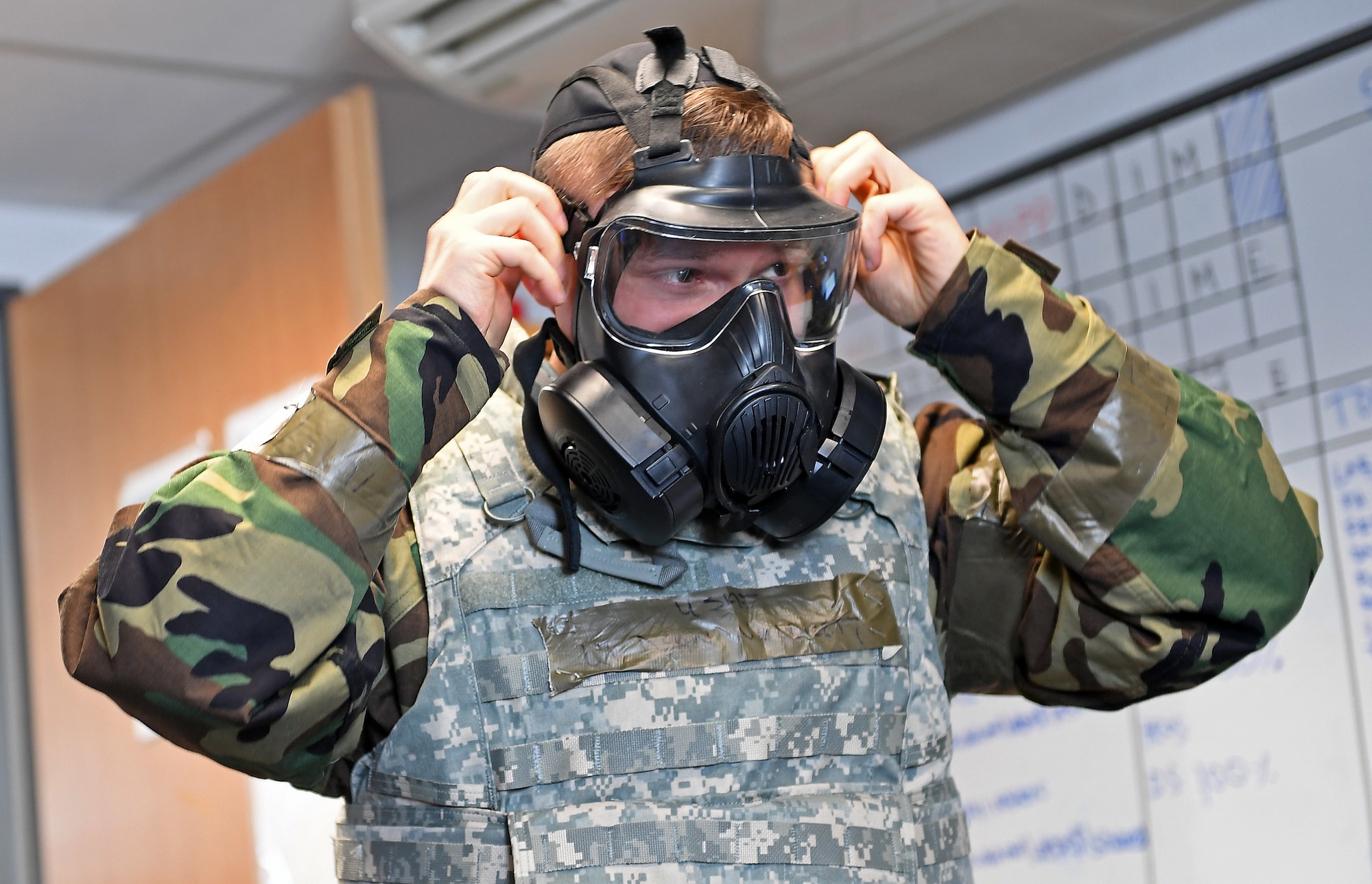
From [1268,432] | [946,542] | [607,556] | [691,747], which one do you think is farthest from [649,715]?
[1268,432]

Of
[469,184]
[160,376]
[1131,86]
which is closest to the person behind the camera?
[469,184]

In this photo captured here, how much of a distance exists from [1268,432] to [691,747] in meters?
1.12

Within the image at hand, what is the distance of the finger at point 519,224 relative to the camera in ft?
4.15

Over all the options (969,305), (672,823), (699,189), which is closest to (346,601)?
(672,823)

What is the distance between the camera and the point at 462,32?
7.43ft

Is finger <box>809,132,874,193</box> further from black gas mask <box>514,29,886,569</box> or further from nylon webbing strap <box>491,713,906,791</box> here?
nylon webbing strap <box>491,713,906,791</box>

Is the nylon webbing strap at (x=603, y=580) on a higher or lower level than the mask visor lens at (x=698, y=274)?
lower

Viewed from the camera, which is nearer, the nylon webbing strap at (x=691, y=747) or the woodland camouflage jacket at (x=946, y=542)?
the woodland camouflage jacket at (x=946, y=542)

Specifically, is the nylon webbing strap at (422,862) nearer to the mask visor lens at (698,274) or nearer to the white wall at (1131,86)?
the mask visor lens at (698,274)

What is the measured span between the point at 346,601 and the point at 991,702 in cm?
145

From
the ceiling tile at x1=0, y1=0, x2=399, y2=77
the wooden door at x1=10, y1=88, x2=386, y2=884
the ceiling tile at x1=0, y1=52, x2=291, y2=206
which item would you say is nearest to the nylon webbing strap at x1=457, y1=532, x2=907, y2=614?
the wooden door at x1=10, y1=88, x2=386, y2=884

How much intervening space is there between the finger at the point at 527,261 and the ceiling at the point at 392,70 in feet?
3.22

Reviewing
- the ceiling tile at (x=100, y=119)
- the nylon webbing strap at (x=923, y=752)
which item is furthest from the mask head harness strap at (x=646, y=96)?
the ceiling tile at (x=100, y=119)

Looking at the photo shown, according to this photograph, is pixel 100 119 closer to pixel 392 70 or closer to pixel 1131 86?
pixel 392 70
